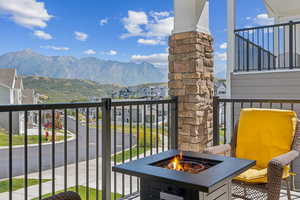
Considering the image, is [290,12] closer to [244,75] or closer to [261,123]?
[244,75]

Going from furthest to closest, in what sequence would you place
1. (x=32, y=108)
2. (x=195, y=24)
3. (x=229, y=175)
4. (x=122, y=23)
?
(x=122, y=23)
(x=195, y=24)
(x=32, y=108)
(x=229, y=175)

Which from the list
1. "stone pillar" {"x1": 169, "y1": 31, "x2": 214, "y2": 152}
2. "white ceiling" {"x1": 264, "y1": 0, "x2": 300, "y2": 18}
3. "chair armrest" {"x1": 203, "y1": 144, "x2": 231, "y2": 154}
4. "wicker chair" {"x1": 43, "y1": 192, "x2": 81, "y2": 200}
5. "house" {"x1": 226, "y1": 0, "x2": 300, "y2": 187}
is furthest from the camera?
"white ceiling" {"x1": 264, "y1": 0, "x2": 300, "y2": 18}

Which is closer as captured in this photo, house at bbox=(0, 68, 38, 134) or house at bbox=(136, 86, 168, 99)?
house at bbox=(0, 68, 38, 134)

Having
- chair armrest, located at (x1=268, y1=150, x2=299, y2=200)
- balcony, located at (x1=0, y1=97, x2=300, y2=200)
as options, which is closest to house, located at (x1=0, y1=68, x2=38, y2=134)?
balcony, located at (x1=0, y1=97, x2=300, y2=200)

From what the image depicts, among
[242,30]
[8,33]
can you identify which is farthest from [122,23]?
[242,30]

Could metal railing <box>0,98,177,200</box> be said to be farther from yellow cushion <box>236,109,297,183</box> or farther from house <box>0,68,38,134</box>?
yellow cushion <box>236,109,297,183</box>

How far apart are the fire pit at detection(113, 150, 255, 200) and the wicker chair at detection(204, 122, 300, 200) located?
34 centimetres

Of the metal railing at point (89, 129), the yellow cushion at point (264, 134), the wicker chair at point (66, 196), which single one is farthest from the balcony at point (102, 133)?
the wicker chair at point (66, 196)

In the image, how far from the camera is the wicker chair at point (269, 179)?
6.66ft

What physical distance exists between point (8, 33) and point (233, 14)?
28.4ft

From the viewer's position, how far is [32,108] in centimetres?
195

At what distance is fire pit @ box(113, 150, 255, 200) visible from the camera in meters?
1.46

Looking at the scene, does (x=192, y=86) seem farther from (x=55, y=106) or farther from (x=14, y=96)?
(x=14, y=96)

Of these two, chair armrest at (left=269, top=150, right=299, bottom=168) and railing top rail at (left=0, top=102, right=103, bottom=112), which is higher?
railing top rail at (left=0, top=102, right=103, bottom=112)
